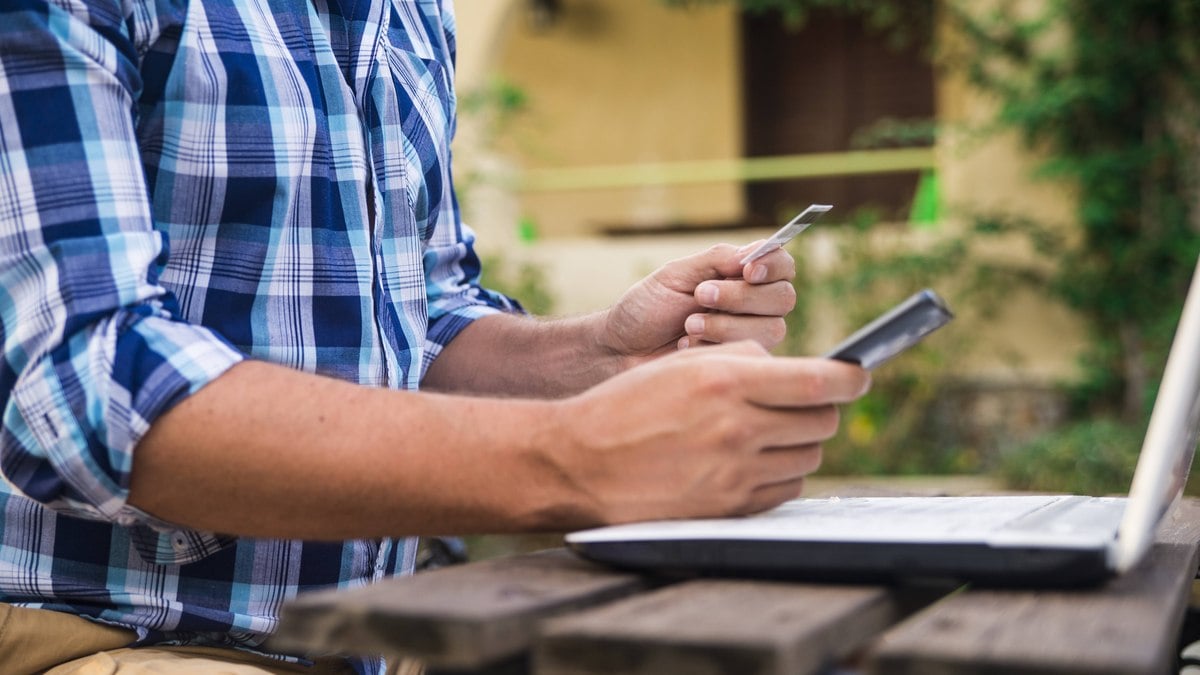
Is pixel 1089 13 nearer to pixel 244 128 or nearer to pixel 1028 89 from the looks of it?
pixel 1028 89

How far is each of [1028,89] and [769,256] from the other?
5176 mm

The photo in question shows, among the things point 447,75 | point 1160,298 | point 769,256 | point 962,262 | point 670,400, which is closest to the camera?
point 670,400

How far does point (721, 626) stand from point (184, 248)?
69 cm

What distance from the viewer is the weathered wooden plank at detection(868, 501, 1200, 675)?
2.22ft

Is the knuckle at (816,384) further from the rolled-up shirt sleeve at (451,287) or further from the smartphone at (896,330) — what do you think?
the rolled-up shirt sleeve at (451,287)

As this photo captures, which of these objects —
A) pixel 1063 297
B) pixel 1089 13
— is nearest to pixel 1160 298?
pixel 1063 297

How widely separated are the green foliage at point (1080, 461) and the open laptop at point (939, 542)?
4583mm

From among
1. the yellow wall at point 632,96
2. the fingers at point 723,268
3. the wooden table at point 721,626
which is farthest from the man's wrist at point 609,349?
the yellow wall at point 632,96

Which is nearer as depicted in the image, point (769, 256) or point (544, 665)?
point (544, 665)

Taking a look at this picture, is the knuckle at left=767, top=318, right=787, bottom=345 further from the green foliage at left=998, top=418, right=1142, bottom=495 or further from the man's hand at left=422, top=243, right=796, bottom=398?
the green foliage at left=998, top=418, right=1142, bottom=495

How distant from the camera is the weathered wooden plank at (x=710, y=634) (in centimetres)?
70

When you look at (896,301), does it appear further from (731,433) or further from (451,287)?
(731,433)

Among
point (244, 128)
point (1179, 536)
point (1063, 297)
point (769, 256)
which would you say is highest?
point (244, 128)

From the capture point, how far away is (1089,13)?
603 cm
